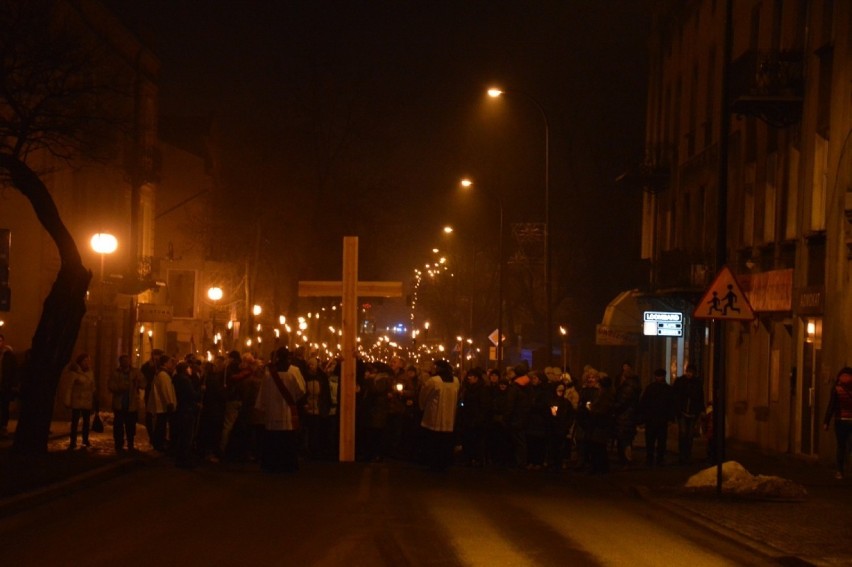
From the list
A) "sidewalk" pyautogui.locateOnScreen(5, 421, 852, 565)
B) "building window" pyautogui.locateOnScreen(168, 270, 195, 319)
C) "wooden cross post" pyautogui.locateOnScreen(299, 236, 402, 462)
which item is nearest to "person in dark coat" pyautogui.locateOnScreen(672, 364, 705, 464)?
"sidewalk" pyautogui.locateOnScreen(5, 421, 852, 565)

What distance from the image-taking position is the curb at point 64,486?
15211 millimetres

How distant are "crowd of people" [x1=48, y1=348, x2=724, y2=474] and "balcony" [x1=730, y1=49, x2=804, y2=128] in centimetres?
577

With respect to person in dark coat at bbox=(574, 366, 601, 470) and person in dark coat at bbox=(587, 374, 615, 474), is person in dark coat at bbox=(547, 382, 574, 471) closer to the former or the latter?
person in dark coat at bbox=(574, 366, 601, 470)

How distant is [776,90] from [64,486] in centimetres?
1591

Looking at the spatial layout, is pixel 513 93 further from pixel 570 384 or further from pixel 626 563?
pixel 626 563

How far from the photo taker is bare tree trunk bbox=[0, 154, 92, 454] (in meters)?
21.1

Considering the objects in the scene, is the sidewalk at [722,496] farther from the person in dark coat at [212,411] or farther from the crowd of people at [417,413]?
the person in dark coat at [212,411]

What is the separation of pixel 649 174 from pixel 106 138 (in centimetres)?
2109

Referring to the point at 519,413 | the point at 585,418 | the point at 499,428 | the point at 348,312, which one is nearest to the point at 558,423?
the point at 519,413

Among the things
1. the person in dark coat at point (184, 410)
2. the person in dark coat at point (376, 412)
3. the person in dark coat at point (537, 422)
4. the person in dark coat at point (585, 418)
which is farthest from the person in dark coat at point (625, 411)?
the person in dark coat at point (184, 410)

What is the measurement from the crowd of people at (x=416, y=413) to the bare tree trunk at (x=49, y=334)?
1944mm

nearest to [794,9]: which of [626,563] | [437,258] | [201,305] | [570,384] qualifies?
[570,384]

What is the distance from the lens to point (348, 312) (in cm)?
2314

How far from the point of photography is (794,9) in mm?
26828
